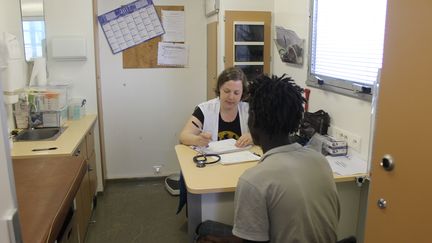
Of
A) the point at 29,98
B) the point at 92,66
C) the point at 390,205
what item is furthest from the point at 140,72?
the point at 390,205

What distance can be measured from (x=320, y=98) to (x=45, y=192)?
6.38 ft

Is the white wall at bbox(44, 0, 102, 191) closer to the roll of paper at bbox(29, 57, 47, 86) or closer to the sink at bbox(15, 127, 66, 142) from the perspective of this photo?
the roll of paper at bbox(29, 57, 47, 86)

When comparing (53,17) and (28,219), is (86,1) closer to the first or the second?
(53,17)

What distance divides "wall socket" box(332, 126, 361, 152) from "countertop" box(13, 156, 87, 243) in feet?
5.24

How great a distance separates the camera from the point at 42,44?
339cm

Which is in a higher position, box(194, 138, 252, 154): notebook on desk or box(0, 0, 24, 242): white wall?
box(0, 0, 24, 242): white wall

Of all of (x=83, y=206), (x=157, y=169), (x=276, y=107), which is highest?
(x=276, y=107)

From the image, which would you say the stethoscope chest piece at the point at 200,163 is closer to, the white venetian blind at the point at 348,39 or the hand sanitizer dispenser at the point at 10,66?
the white venetian blind at the point at 348,39

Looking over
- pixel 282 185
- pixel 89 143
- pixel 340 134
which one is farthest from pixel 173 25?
pixel 282 185

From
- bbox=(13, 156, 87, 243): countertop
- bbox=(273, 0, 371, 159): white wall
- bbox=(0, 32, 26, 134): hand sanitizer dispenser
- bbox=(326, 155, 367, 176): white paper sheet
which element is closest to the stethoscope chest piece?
bbox=(13, 156, 87, 243): countertop

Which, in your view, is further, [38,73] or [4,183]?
[38,73]

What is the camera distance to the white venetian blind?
2078 millimetres

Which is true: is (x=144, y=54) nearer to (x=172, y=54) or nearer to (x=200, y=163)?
(x=172, y=54)

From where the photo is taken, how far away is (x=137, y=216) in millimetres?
3342
